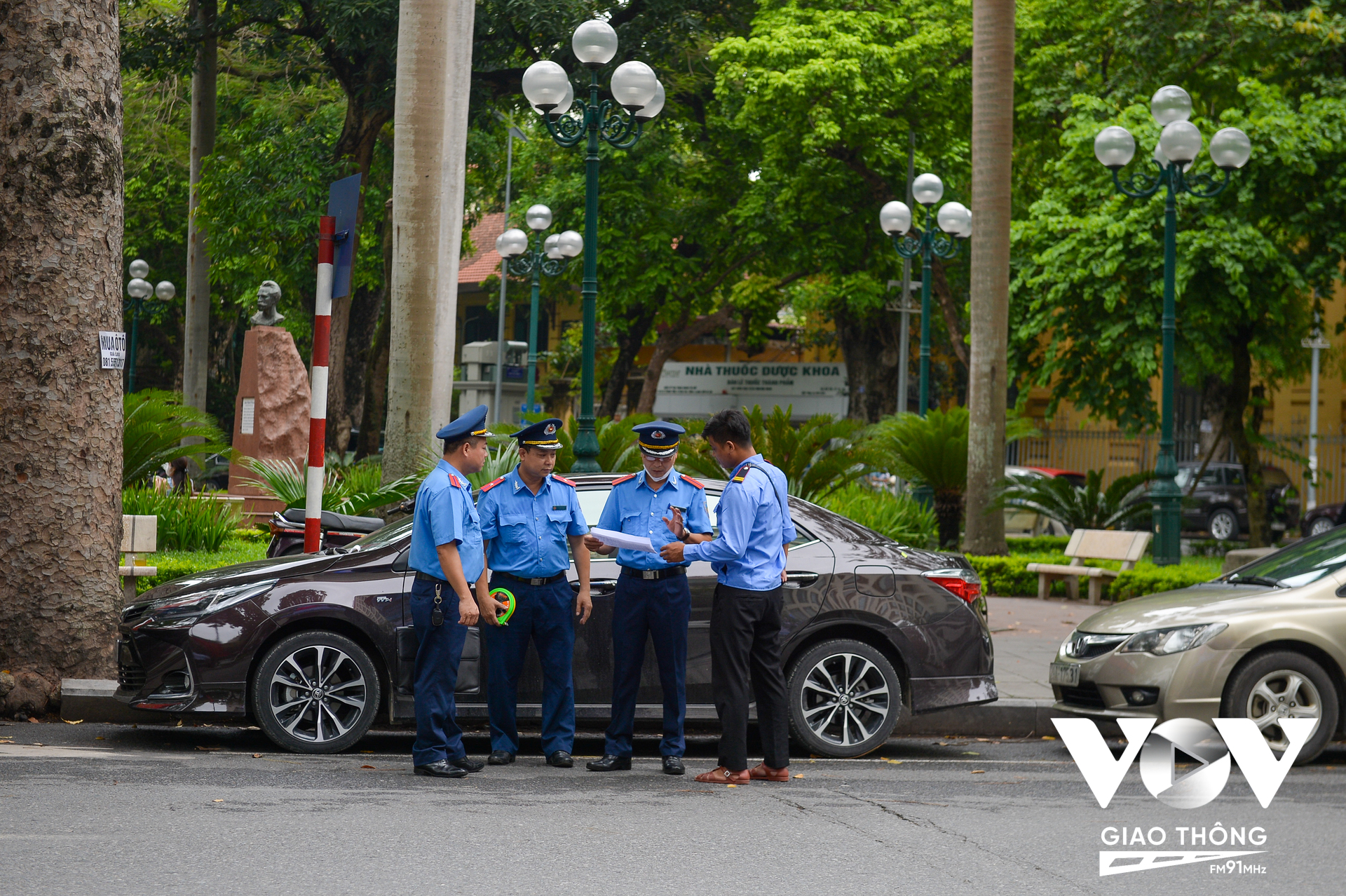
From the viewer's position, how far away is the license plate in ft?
29.2

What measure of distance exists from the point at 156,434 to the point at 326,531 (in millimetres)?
3581

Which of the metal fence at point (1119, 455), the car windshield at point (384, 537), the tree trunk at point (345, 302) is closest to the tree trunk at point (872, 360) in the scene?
the metal fence at point (1119, 455)

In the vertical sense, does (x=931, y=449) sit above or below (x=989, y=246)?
below

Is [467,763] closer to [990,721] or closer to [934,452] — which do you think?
[990,721]

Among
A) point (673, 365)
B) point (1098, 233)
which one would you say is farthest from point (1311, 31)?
point (673, 365)

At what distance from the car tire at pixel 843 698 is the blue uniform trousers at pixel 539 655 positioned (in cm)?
138

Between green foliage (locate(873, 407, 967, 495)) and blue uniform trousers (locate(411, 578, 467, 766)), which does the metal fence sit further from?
blue uniform trousers (locate(411, 578, 467, 766))

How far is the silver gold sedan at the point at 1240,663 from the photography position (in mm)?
8391

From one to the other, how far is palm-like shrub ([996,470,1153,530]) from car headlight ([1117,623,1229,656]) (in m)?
9.97

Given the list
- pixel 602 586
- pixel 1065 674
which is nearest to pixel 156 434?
pixel 602 586

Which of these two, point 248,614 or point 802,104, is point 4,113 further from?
point 802,104

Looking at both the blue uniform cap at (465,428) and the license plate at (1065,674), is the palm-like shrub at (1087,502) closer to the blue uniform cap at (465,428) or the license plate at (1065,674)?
the license plate at (1065,674)

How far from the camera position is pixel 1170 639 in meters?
8.55

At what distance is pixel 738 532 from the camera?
7.21 meters
